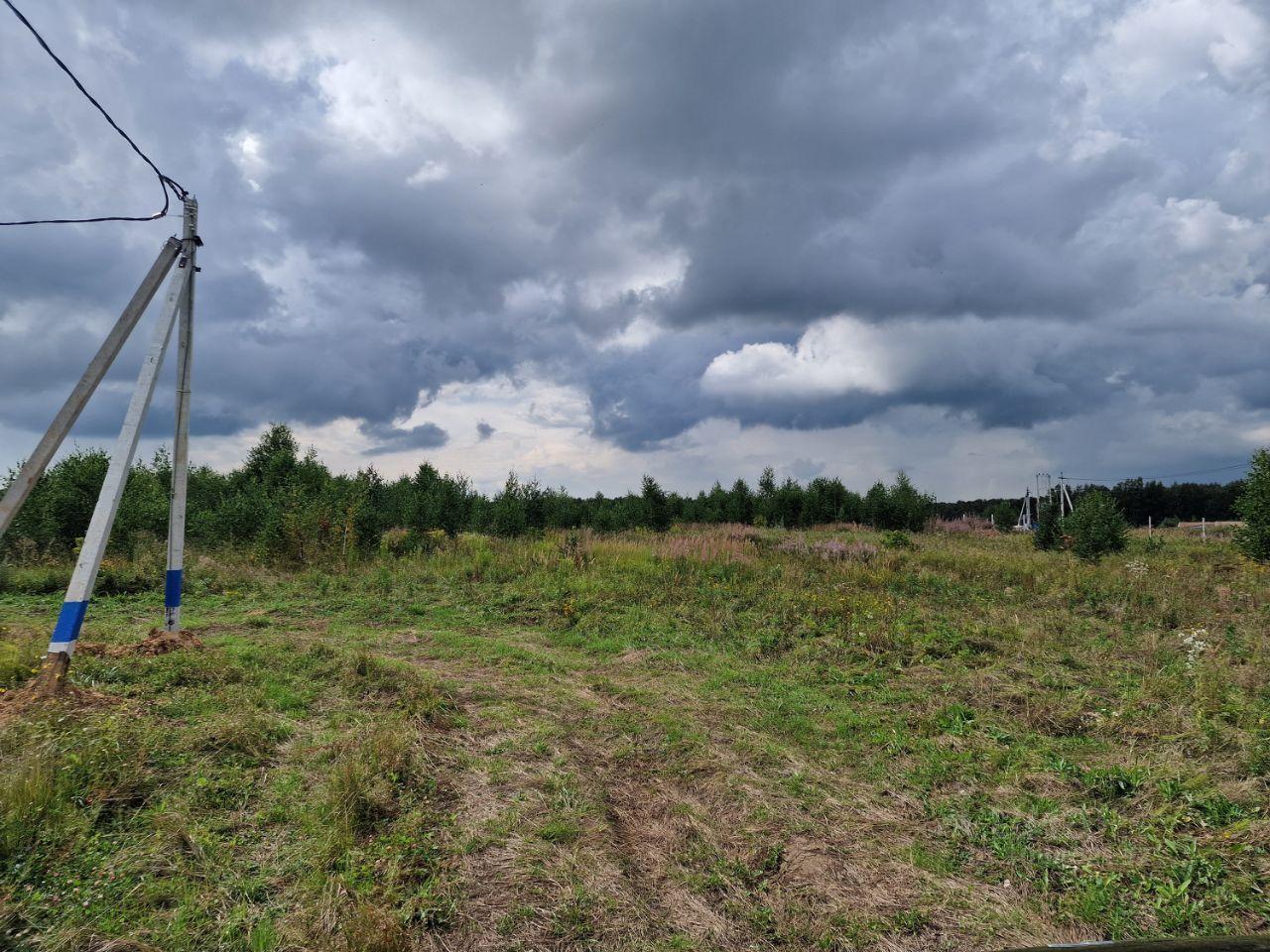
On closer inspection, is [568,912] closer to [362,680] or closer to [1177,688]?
[362,680]

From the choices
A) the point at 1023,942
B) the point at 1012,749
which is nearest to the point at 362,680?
the point at 1023,942

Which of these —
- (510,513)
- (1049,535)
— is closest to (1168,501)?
(1049,535)

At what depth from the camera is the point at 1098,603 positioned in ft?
33.5

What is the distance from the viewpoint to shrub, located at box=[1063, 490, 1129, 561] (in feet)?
58.7

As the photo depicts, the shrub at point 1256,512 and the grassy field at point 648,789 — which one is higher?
the shrub at point 1256,512

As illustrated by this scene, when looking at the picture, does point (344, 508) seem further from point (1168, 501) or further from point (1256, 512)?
point (1168, 501)

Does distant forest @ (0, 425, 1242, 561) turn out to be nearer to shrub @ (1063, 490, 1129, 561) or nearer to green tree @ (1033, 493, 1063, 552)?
shrub @ (1063, 490, 1129, 561)

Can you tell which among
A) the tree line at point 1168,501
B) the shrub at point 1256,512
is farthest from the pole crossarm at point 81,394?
the tree line at point 1168,501

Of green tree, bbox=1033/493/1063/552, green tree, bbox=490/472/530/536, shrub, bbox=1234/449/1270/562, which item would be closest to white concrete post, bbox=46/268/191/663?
green tree, bbox=490/472/530/536

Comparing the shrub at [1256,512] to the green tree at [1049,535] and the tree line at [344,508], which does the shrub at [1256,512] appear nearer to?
the green tree at [1049,535]

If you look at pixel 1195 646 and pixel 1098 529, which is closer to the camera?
pixel 1195 646

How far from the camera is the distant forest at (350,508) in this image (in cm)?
1667

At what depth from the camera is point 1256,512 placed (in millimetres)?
15312

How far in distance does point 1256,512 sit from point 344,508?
2511 centimetres
